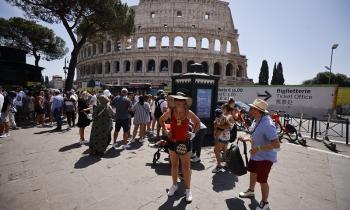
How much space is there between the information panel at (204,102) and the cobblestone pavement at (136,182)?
1.69 metres

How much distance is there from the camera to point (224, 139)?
16.0 feet

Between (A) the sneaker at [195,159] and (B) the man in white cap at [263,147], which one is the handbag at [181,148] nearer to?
(B) the man in white cap at [263,147]

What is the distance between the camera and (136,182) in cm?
423

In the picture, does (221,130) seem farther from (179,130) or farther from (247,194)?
(179,130)

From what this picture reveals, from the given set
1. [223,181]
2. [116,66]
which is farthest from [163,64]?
[223,181]

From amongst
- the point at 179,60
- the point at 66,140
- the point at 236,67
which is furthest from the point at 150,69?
the point at 66,140

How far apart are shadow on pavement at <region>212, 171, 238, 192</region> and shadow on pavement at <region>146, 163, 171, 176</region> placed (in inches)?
40.0

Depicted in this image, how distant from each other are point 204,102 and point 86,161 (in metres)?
4.41

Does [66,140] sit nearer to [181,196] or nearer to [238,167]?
[181,196]

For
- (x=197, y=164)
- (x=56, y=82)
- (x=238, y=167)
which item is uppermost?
(x=56, y=82)

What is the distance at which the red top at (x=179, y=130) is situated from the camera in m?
3.42

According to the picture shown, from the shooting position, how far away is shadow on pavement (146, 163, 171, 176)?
4751 millimetres

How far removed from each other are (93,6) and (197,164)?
1533 centimetres

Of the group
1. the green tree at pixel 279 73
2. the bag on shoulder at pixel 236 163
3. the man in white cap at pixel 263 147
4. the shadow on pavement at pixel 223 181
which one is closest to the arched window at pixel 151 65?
the green tree at pixel 279 73
